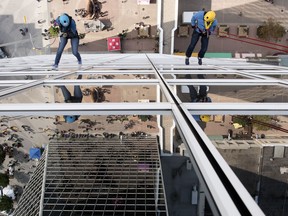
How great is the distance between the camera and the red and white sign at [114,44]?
20369 millimetres

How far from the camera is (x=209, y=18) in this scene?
362 inches

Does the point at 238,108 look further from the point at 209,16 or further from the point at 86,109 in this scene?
the point at 209,16

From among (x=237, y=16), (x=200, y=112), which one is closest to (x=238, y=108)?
(x=200, y=112)

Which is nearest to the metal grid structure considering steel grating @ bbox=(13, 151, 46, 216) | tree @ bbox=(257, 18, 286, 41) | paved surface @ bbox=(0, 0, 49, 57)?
tree @ bbox=(257, 18, 286, 41)

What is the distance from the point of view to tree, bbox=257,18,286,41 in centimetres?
2061

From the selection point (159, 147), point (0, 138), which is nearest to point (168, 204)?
point (159, 147)

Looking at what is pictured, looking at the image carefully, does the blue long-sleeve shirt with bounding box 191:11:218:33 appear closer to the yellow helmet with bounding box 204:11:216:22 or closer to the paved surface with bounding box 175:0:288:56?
the yellow helmet with bounding box 204:11:216:22

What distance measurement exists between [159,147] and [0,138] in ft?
43.5

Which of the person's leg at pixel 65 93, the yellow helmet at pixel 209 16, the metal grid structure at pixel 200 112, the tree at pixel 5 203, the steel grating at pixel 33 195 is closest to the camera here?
the metal grid structure at pixel 200 112

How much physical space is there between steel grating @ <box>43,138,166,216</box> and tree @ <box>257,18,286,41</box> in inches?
469

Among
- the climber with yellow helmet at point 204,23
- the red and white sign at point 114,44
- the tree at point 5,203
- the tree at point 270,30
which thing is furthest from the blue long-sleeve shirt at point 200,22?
the tree at point 5,203

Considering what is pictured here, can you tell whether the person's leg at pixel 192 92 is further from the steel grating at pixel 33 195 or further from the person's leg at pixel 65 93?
the steel grating at pixel 33 195

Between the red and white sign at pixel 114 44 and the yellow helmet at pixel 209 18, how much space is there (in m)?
11.8

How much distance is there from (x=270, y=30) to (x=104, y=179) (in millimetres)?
17956
